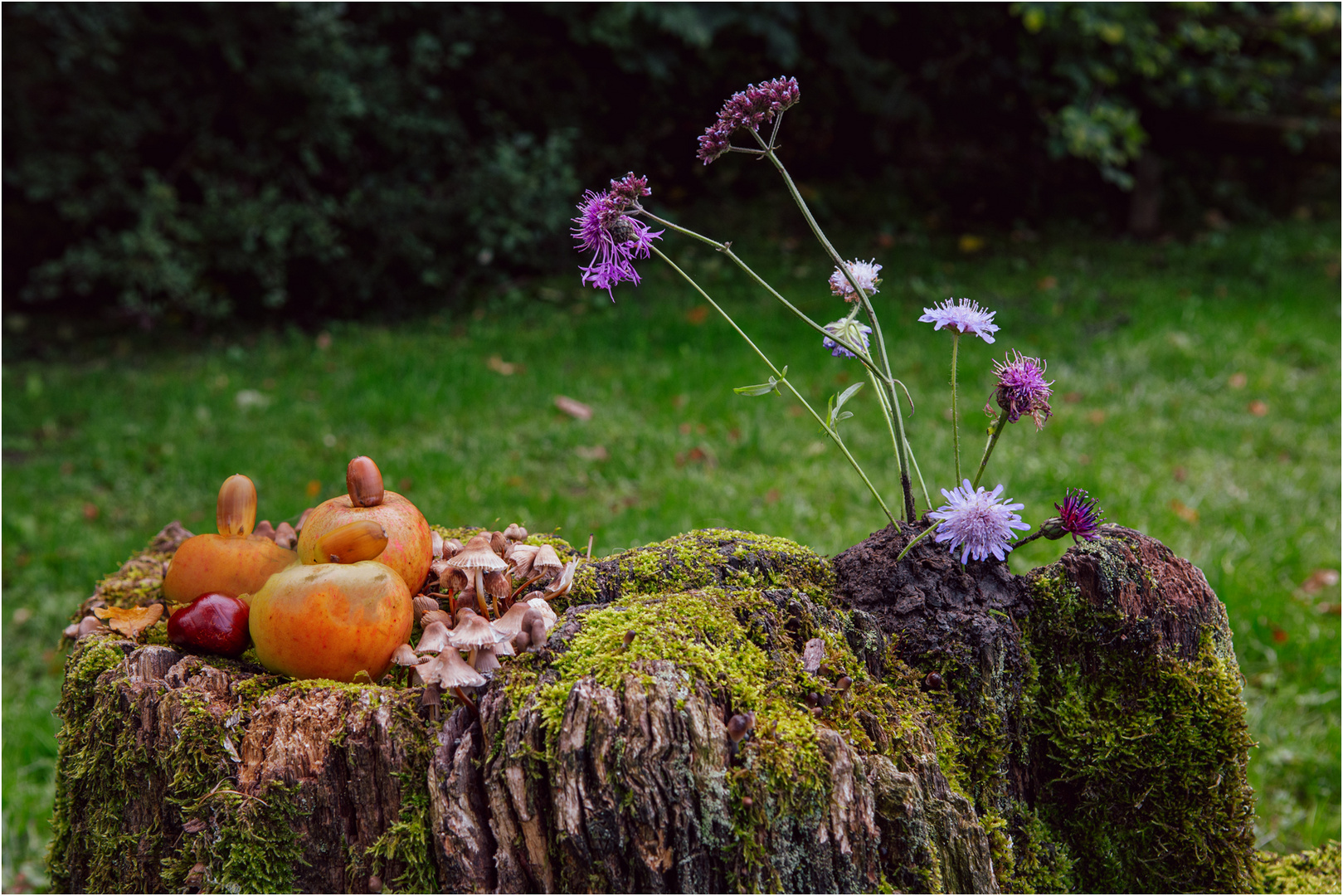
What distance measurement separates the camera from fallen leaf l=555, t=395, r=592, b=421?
5.62 meters

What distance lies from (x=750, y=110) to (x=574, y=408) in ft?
13.5

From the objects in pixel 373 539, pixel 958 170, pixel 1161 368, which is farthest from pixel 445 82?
pixel 373 539

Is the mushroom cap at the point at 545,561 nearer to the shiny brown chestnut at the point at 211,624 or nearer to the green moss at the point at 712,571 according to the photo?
the green moss at the point at 712,571

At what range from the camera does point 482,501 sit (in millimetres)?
4641

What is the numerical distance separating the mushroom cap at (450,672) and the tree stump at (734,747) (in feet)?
0.16

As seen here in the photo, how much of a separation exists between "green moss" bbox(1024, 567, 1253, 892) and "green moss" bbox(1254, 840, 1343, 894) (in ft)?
0.80

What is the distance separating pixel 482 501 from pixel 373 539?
2924 mm

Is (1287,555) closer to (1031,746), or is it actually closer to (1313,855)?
(1313,855)

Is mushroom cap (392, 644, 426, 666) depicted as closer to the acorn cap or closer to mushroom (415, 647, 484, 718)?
mushroom (415, 647, 484, 718)

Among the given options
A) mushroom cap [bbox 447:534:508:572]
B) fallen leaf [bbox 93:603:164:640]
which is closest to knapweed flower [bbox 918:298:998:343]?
mushroom cap [bbox 447:534:508:572]

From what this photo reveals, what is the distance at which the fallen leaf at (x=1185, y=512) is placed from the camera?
4.43 m

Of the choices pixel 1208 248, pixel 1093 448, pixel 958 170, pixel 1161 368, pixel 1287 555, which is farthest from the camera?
pixel 958 170

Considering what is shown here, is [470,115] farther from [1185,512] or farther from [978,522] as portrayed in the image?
[978,522]

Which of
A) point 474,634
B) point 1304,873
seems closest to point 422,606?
point 474,634
